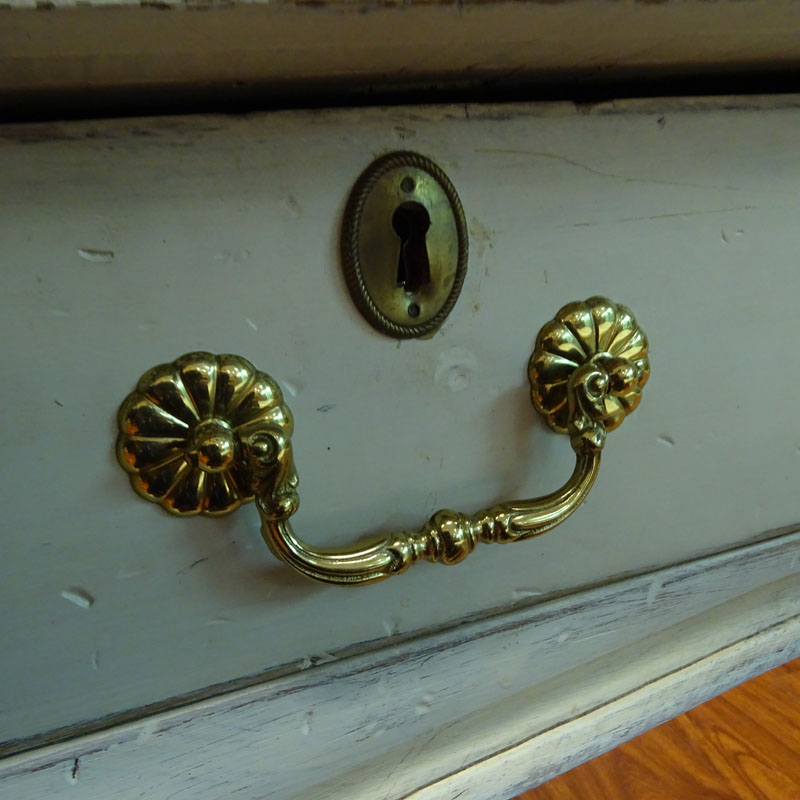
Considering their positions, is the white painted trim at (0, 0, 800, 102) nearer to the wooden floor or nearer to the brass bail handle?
the brass bail handle

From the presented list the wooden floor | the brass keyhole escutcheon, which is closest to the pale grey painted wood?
the brass keyhole escutcheon

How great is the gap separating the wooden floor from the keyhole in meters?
0.28

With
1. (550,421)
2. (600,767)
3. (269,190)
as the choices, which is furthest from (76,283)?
(600,767)

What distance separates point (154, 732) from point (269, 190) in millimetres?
186

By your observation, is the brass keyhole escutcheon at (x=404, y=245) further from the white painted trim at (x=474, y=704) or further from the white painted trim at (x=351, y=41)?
the white painted trim at (x=474, y=704)

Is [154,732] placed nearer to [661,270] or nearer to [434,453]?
[434,453]

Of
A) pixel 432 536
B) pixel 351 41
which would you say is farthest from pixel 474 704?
pixel 351 41

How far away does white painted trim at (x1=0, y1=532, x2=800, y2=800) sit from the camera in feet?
0.90

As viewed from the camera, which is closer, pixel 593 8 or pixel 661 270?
pixel 593 8

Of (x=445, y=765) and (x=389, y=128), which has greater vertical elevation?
(x=389, y=128)

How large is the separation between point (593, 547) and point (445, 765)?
11cm

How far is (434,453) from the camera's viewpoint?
28 cm

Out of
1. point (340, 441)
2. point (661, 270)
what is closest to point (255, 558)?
point (340, 441)

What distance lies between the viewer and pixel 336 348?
0.25m
